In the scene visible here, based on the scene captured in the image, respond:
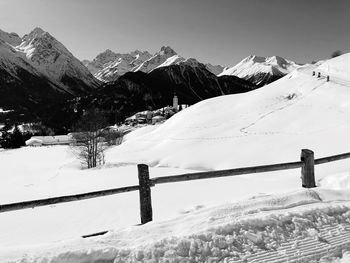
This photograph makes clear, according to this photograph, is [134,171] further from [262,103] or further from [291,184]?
[262,103]

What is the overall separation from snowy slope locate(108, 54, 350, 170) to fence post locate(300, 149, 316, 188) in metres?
12.9

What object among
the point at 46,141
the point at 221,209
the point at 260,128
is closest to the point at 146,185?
the point at 221,209

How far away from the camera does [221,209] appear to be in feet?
23.3

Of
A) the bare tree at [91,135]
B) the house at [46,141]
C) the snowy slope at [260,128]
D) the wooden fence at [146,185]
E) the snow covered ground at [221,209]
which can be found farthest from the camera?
the house at [46,141]

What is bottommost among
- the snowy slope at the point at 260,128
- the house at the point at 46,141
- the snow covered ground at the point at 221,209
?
the snow covered ground at the point at 221,209

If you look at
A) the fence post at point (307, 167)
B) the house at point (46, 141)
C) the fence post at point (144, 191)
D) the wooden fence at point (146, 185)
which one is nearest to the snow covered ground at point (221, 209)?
the fence post at point (144, 191)

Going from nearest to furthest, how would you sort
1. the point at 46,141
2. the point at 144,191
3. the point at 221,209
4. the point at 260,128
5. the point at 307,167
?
the point at 221,209 → the point at 144,191 → the point at 307,167 → the point at 260,128 → the point at 46,141

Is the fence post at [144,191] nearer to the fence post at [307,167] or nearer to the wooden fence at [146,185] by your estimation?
the wooden fence at [146,185]

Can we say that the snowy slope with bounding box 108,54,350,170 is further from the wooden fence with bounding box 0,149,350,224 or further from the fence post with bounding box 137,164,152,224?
the fence post with bounding box 137,164,152,224

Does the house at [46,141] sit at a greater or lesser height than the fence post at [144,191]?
greater

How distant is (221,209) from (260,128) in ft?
76.2

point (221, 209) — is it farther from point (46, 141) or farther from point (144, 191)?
point (46, 141)

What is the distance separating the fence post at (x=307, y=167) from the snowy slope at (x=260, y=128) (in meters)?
12.9

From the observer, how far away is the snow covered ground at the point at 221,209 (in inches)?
225
